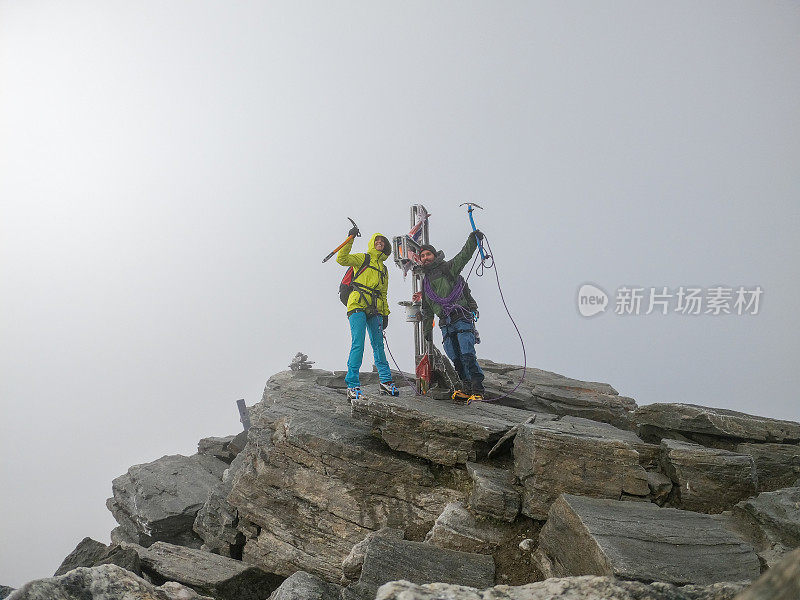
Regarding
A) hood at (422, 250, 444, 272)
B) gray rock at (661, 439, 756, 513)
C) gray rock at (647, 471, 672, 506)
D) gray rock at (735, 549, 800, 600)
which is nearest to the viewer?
gray rock at (735, 549, 800, 600)

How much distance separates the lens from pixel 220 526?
12.2 metres

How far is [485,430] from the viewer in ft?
30.9

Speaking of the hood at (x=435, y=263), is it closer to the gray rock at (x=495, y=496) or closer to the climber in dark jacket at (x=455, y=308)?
the climber in dark jacket at (x=455, y=308)

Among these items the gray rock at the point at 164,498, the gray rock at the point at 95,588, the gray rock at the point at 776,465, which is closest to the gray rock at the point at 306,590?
the gray rock at the point at 95,588

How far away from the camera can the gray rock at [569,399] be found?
1281cm

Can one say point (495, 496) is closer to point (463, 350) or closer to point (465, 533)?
point (465, 533)

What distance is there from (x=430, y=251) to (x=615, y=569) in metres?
8.47

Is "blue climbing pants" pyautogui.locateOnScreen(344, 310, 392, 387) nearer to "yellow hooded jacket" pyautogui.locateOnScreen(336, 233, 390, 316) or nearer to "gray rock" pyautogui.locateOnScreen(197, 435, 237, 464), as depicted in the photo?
"yellow hooded jacket" pyautogui.locateOnScreen(336, 233, 390, 316)

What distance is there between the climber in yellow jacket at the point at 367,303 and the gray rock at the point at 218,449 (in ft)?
29.6

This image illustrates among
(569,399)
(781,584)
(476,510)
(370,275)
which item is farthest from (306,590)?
(569,399)

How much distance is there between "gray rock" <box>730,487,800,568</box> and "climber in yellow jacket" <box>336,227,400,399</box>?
26.0 feet

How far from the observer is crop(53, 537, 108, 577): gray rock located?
39.4 ft

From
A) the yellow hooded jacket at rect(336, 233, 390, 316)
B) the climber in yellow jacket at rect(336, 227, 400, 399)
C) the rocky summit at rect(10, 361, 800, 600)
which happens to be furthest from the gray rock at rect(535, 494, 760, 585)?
the yellow hooded jacket at rect(336, 233, 390, 316)

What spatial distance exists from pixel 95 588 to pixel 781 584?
674 cm
